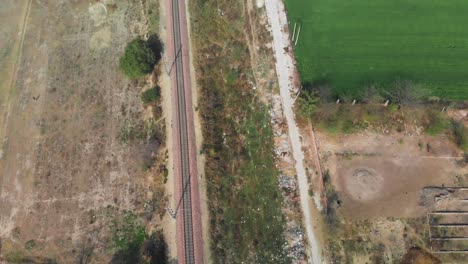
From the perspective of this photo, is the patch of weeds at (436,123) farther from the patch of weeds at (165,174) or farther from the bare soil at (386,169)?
the patch of weeds at (165,174)

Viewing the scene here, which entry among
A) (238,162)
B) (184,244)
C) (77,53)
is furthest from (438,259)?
(77,53)

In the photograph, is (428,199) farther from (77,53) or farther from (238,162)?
(77,53)

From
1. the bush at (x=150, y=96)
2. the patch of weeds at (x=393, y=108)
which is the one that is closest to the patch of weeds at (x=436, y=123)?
the patch of weeds at (x=393, y=108)

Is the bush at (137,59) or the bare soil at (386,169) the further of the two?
the bush at (137,59)

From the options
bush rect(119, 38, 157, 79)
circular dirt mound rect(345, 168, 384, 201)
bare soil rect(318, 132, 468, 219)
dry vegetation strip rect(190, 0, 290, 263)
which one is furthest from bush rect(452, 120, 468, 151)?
bush rect(119, 38, 157, 79)

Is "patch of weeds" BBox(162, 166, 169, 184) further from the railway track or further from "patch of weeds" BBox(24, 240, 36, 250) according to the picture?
"patch of weeds" BBox(24, 240, 36, 250)

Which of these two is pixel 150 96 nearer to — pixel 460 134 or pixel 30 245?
pixel 30 245
